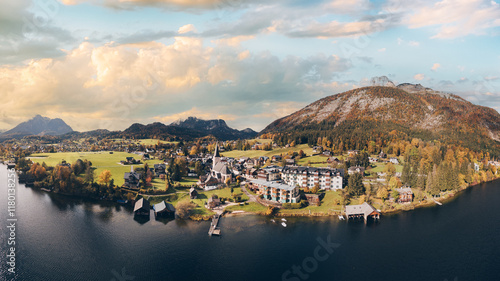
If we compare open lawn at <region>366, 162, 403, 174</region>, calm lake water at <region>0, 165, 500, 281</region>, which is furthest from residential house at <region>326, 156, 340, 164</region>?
calm lake water at <region>0, 165, 500, 281</region>

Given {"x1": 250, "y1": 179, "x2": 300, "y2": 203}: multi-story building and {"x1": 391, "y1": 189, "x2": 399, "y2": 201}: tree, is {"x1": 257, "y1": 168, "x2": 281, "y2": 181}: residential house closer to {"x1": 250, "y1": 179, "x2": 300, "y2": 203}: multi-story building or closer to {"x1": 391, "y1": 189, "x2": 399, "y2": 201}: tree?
{"x1": 250, "y1": 179, "x2": 300, "y2": 203}: multi-story building

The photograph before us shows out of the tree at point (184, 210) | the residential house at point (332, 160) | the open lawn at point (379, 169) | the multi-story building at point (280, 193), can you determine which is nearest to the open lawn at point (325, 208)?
the multi-story building at point (280, 193)

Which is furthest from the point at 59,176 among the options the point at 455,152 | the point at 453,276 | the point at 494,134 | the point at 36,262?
the point at 494,134

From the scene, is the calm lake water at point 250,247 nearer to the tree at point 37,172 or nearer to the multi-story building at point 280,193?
the multi-story building at point 280,193

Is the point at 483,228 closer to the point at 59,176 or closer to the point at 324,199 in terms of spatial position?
the point at 324,199

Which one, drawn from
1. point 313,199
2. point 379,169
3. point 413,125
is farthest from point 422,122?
point 313,199

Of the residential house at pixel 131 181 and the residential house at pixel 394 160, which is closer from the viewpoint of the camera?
the residential house at pixel 131 181
